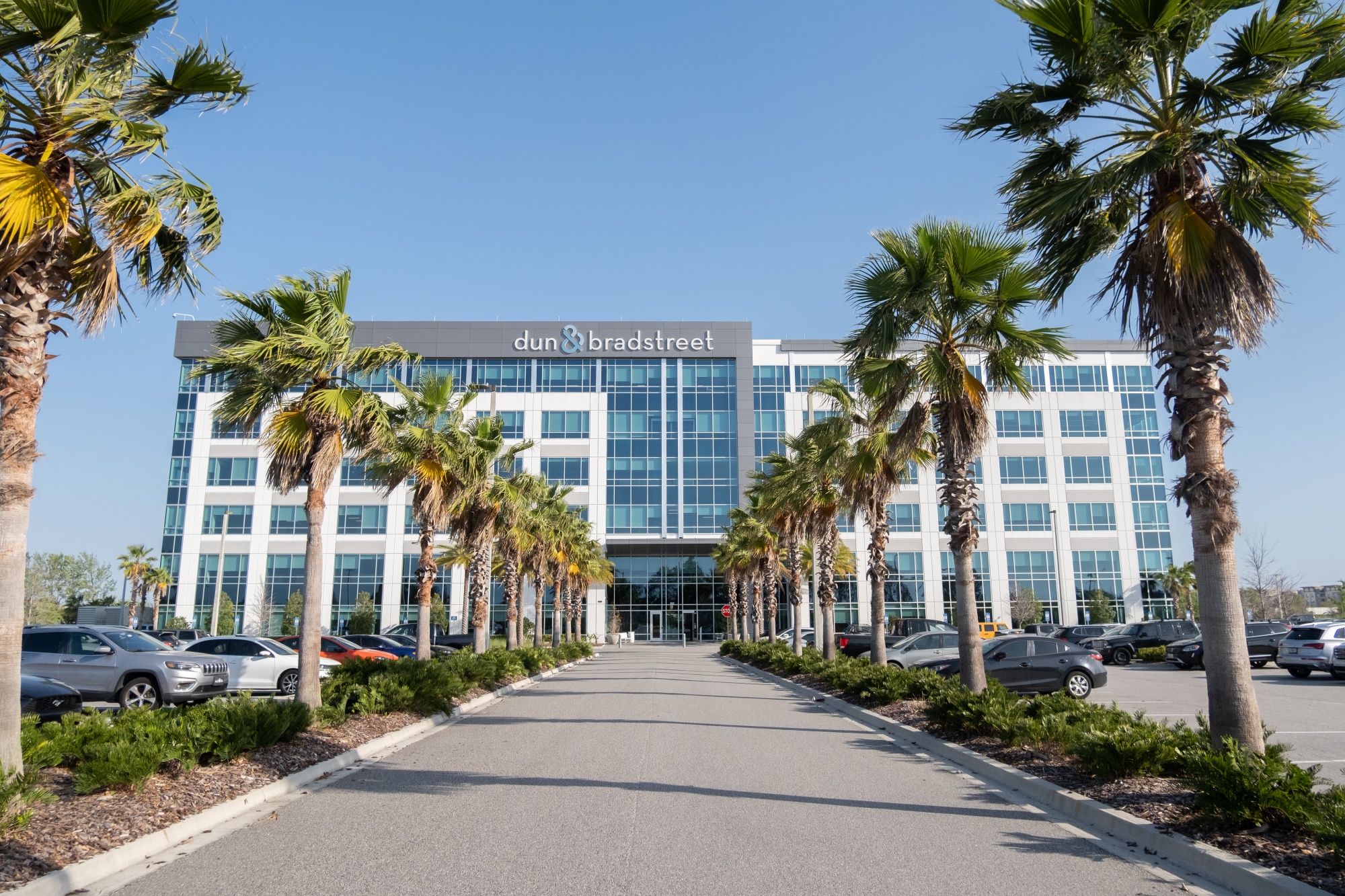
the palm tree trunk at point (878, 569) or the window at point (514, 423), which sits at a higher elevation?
the window at point (514, 423)

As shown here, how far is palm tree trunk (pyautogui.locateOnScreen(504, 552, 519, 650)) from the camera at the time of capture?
107 feet

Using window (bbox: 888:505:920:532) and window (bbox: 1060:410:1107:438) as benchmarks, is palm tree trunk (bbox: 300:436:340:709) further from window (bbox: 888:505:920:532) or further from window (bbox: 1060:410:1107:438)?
window (bbox: 1060:410:1107:438)

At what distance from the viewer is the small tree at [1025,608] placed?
61.5 metres

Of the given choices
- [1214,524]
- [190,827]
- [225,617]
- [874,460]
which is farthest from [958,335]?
[225,617]

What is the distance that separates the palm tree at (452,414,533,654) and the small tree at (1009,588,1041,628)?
44909mm

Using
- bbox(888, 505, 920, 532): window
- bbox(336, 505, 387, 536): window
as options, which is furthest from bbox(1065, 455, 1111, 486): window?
bbox(336, 505, 387, 536): window

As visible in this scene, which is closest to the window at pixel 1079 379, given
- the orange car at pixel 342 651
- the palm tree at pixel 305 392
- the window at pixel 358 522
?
the window at pixel 358 522

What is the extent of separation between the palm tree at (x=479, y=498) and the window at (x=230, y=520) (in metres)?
46.0

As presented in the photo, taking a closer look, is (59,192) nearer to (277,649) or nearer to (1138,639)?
(277,649)

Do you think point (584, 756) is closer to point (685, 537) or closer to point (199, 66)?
point (199, 66)

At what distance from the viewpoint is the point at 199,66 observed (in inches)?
364

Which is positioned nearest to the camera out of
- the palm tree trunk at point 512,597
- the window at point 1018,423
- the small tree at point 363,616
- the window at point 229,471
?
the palm tree trunk at point 512,597

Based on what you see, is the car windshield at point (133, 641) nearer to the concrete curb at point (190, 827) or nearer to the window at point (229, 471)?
the concrete curb at point (190, 827)

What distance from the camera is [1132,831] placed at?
770 centimetres
